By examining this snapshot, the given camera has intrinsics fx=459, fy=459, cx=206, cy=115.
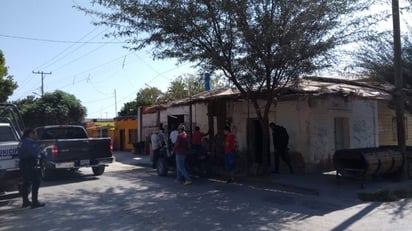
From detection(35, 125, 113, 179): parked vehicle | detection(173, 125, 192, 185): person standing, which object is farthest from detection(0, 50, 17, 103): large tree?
detection(173, 125, 192, 185): person standing

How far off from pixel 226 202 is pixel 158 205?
63.2 inches

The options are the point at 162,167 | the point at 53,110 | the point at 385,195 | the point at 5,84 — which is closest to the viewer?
the point at 385,195

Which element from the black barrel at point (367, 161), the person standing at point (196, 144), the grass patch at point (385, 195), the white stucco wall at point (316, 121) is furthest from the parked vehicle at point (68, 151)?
the grass patch at point (385, 195)

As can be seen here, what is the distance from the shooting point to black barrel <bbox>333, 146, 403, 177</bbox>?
1232 centimetres

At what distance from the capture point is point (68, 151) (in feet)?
50.6

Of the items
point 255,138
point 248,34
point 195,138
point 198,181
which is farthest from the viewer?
point 255,138

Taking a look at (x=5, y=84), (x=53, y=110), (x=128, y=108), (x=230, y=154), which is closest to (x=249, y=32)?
(x=230, y=154)

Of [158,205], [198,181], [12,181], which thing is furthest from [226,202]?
[12,181]

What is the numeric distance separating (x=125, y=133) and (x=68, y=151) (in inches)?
778

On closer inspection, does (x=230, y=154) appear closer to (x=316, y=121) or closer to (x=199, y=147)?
(x=199, y=147)

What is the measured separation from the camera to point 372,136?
18734 mm

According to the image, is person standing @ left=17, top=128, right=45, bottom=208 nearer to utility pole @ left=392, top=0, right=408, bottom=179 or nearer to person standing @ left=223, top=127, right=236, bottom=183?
person standing @ left=223, top=127, right=236, bottom=183

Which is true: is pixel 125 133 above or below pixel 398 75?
below

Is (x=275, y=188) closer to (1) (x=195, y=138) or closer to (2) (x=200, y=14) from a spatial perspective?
(1) (x=195, y=138)
